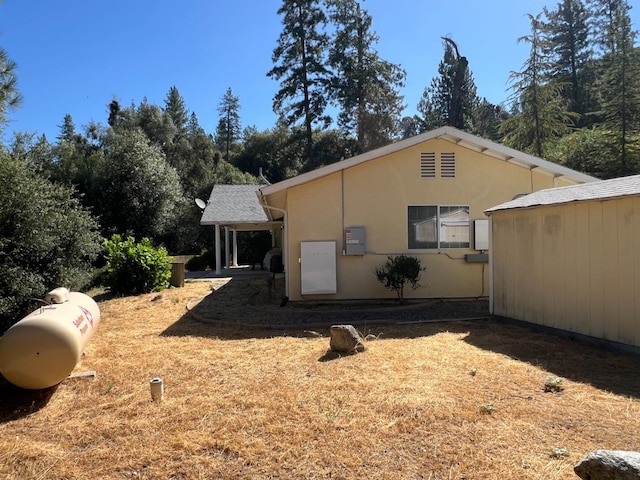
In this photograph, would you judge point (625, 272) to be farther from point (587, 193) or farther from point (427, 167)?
point (427, 167)

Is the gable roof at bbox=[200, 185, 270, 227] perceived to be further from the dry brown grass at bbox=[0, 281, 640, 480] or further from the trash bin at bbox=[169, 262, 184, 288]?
the dry brown grass at bbox=[0, 281, 640, 480]

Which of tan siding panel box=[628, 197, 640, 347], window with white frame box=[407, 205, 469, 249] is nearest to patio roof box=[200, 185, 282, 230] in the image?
window with white frame box=[407, 205, 469, 249]

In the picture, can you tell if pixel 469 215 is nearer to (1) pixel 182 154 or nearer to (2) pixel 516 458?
(2) pixel 516 458

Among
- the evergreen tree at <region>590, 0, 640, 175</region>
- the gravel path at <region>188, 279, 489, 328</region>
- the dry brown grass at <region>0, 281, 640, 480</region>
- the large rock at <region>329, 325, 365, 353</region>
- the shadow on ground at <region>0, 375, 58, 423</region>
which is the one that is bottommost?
the shadow on ground at <region>0, 375, 58, 423</region>

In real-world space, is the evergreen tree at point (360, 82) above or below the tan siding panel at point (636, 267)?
above

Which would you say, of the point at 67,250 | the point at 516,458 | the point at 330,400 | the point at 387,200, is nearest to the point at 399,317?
the point at 387,200

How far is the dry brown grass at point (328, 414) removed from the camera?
9.66 feet

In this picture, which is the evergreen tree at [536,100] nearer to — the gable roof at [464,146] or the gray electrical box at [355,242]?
the gable roof at [464,146]

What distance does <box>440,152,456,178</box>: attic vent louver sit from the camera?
391 inches

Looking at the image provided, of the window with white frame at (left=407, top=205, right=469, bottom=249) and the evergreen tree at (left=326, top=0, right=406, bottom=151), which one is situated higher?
the evergreen tree at (left=326, top=0, right=406, bottom=151)

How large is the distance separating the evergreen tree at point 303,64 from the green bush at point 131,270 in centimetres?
1826

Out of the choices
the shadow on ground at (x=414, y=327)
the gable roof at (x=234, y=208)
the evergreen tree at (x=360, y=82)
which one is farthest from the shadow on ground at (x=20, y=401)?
the evergreen tree at (x=360, y=82)

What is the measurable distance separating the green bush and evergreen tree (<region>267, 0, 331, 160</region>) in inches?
719

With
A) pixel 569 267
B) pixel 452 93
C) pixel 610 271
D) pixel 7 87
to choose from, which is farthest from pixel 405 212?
pixel 452 93
